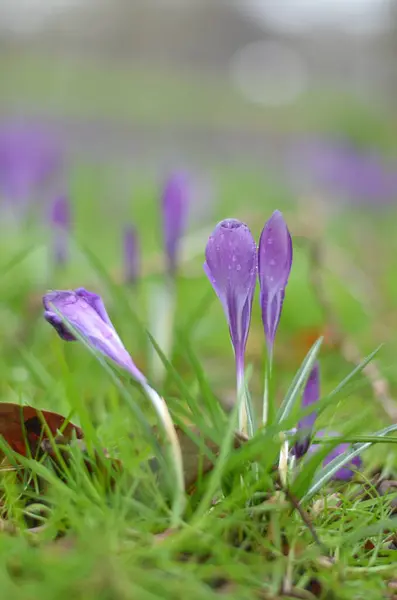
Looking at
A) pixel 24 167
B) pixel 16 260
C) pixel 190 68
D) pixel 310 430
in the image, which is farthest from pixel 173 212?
pixel 190 68

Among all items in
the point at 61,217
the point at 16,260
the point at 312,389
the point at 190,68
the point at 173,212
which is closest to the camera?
the point at 312,389

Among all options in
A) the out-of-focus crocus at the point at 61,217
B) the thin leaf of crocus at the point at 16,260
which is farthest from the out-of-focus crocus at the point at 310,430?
the out-of-focus crocus at the point at 61,217

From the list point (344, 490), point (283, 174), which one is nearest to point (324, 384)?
point (344, 490)

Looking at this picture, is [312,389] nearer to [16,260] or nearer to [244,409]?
[244,409]

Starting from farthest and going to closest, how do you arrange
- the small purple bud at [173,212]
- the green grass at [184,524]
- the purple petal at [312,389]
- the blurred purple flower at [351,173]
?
the blurred purple flower at [351,173] < the small purple bud at [173,212] < the purple petal at [312,389] < the green grass at [184,524]

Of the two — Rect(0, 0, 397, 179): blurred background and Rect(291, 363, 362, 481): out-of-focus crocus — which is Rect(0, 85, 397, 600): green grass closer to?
Rect(291, 363, 362, 481): out-of-focus crocus

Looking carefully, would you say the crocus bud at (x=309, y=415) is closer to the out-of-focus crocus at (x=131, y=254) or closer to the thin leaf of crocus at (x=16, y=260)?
the thin leaf of crocus at (x=16, y=260)

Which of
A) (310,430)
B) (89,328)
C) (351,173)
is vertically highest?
(89,328)

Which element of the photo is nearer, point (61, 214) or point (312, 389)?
point (312, 389)
